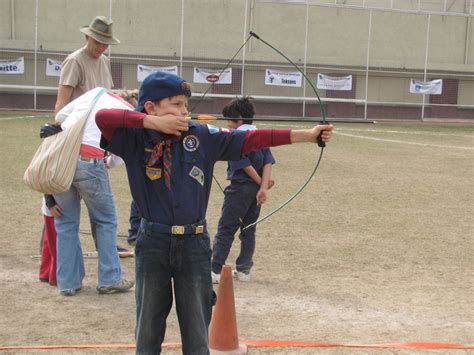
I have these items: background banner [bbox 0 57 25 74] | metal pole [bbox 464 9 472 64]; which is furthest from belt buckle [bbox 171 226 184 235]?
metal pole [bbox 464 9 472 64]

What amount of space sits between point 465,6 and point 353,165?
71.9 ft

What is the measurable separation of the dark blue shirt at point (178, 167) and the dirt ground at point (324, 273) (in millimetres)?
1255

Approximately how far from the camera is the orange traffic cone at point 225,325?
448cm

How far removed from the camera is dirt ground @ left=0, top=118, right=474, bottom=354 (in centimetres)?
488

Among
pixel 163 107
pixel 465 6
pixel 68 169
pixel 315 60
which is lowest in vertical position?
pixel 68 169

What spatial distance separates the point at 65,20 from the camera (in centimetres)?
2767

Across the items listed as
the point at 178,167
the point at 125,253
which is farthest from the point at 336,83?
the point at 178,167

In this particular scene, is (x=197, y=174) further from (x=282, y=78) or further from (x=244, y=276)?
(x=282, y=78)

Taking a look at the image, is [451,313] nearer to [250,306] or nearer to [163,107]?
[250,306]

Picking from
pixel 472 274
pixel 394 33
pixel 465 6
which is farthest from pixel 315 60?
pixel 472 274

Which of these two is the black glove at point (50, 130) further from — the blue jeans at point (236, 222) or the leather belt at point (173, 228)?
the leather belt at point (173, 228)

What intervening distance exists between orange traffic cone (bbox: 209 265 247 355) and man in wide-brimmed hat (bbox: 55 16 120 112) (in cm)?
236

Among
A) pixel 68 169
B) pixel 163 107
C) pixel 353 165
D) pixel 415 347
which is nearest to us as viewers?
pixel 163 107

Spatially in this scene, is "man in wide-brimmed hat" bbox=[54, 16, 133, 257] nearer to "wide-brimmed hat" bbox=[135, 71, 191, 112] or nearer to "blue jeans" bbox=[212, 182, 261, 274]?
"blue jeans" bbox=[212, 182, 261, 274]
